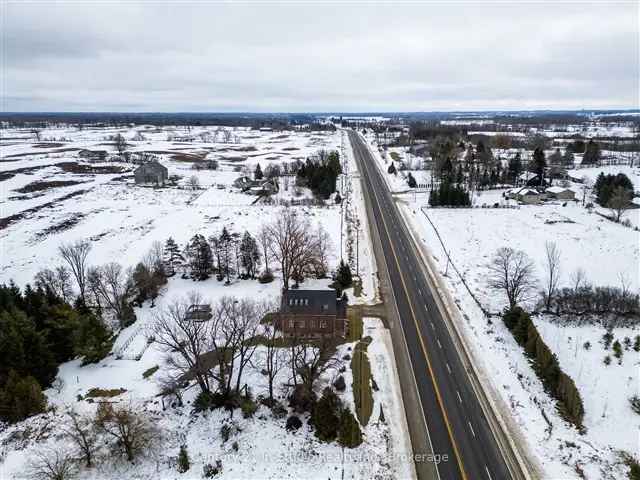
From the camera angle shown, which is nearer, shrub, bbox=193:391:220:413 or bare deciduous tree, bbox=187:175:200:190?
shrub, bbox=193:391:220:413

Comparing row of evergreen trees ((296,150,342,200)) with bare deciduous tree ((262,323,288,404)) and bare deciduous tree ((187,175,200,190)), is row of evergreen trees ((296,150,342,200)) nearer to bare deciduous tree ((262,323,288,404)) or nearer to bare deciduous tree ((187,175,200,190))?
bare deciduous tree ((187,175,200,190))

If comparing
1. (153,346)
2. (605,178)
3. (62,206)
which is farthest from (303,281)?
(605,178)

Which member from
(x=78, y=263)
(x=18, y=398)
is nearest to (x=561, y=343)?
(x=18, y=398)

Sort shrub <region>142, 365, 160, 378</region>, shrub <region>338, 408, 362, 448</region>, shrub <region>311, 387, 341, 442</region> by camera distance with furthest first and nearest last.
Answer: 1. shrub <region>142, 365, 160, 378</region>
2. shrub <region>311, 387, 341, 442</region>
3. shrub <region>338, 408, 362, 448</region>

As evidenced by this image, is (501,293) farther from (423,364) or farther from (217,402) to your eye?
(217,402)

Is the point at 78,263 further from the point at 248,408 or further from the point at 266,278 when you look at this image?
the point at 248,408

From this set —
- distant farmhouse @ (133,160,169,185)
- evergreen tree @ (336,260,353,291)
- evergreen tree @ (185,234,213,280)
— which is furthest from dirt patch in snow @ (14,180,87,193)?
evergreen tree @ (336,260,353,291)

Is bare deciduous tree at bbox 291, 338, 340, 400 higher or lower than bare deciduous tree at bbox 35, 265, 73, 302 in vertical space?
lower
